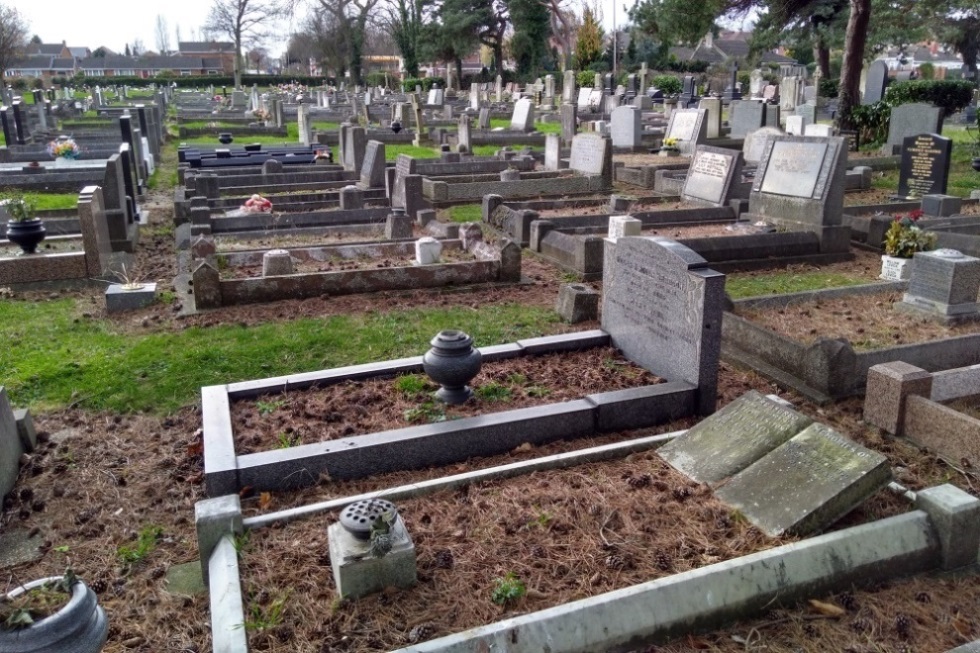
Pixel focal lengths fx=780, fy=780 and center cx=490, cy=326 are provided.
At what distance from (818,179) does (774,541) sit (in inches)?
337

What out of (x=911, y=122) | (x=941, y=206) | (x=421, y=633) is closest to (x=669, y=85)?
(x=911, y=122)

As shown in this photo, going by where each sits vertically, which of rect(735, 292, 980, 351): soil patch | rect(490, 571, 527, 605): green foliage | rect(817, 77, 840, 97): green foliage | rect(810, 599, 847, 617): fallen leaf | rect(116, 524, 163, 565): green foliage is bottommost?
rect(116, 524, 163, 565): green foliage

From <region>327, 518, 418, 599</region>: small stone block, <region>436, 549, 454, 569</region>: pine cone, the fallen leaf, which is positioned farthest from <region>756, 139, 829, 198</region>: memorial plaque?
<region>327, 518, 418, 599</region>: small stone block

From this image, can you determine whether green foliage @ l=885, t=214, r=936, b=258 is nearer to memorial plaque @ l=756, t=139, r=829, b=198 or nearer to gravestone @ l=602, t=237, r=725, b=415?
memorial plaque @ l=756, t=139, r=829, b=198

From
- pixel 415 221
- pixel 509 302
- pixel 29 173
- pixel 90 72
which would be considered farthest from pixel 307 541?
pixel 90 72

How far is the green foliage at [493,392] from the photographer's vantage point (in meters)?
5.88

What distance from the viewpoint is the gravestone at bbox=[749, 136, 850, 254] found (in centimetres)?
1109

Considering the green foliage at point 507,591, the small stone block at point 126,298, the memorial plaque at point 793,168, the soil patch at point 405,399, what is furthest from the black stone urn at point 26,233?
the memorial plaque at point 793,168

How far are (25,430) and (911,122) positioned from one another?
68.4 ft

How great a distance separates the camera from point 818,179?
1121 cm

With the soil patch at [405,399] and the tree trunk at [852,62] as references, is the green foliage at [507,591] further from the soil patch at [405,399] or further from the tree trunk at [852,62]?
the tree trunk at [852,62]

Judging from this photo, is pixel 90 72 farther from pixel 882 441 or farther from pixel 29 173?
pixel 882 441

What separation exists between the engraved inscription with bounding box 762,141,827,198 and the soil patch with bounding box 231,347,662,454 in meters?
6.30

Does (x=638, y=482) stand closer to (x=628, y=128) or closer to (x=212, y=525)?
(x=212, y=525)
